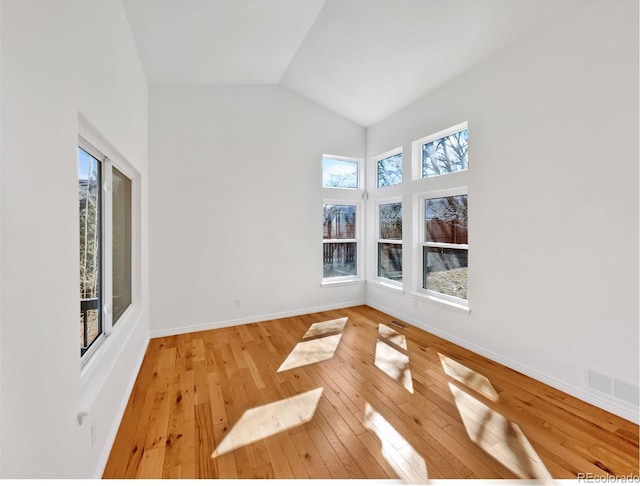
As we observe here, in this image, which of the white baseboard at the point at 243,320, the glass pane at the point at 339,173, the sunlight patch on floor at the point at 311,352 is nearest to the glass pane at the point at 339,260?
the white baseboard at the point at 243,320

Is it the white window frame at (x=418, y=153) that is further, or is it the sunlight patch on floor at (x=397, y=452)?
the white window frame at (x=418, y=153)

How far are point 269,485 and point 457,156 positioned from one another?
3405mm

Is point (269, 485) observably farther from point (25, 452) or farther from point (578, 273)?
point (578, 273)

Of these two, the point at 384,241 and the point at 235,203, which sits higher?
the point at 235,203

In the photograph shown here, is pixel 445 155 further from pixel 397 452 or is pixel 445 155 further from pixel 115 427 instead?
pixel 115 427

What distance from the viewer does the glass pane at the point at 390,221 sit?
13.8ft

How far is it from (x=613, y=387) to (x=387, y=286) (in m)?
2.53

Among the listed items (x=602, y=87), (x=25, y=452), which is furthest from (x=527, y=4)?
(x=25, y=452)

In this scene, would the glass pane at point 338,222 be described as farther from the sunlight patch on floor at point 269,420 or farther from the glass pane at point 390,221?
the sunlight patch on floor at point 269,420

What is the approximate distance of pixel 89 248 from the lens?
5.82ft

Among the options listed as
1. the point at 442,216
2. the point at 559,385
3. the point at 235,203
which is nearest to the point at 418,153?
the point at 442,216

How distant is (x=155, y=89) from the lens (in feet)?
11.0

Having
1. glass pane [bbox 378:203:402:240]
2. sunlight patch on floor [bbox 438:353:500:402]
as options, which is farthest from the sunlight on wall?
glass pane [bbox 378:203:402:240]

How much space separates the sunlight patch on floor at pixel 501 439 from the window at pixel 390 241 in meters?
2.28
